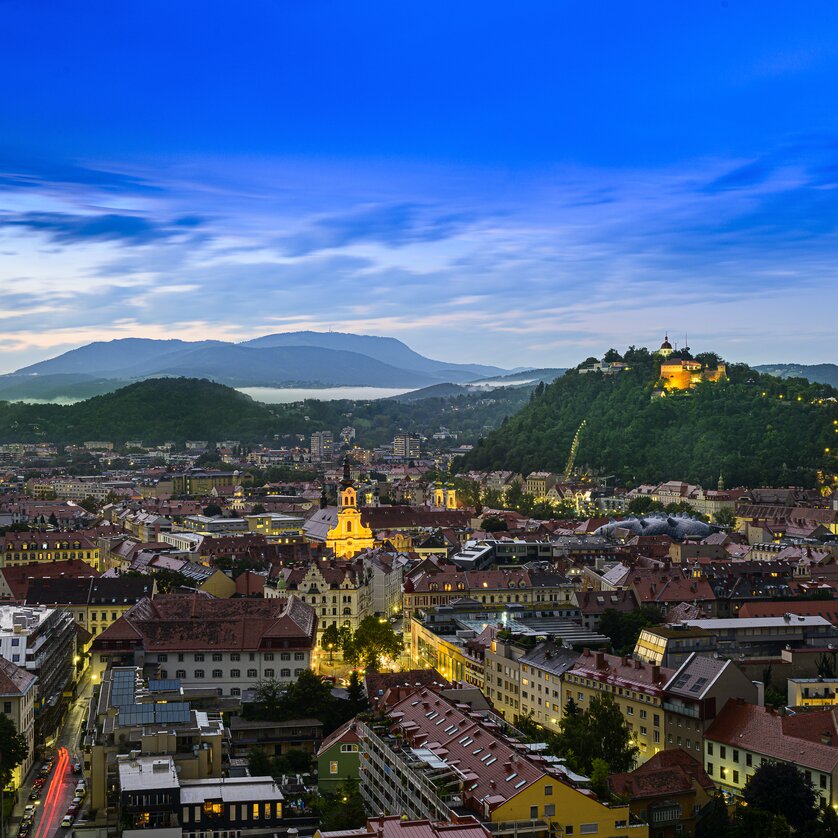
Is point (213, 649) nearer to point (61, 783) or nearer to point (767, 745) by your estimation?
point (61, 783)

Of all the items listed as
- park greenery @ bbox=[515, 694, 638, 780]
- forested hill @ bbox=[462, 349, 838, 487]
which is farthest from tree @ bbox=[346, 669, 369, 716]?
forested hill @ bbox=[462, 349, 838, 487]

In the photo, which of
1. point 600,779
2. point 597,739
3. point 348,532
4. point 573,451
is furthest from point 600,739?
point 573,451

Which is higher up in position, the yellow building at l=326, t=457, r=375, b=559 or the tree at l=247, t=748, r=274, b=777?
the yellow building at l=326, t=457, r=375, b=559

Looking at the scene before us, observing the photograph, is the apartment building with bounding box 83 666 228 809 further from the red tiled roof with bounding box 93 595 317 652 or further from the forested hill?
the forested hill

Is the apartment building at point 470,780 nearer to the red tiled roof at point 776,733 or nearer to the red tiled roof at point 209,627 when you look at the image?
the red tiled roof at point 776,733

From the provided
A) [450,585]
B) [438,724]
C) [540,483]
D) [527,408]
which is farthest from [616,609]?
[527,408]

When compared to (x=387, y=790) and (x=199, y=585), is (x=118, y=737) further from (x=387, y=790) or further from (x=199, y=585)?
(x=199, y=585)

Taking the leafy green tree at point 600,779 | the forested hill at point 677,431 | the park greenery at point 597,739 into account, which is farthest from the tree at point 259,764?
the forested hill at point 677,431
